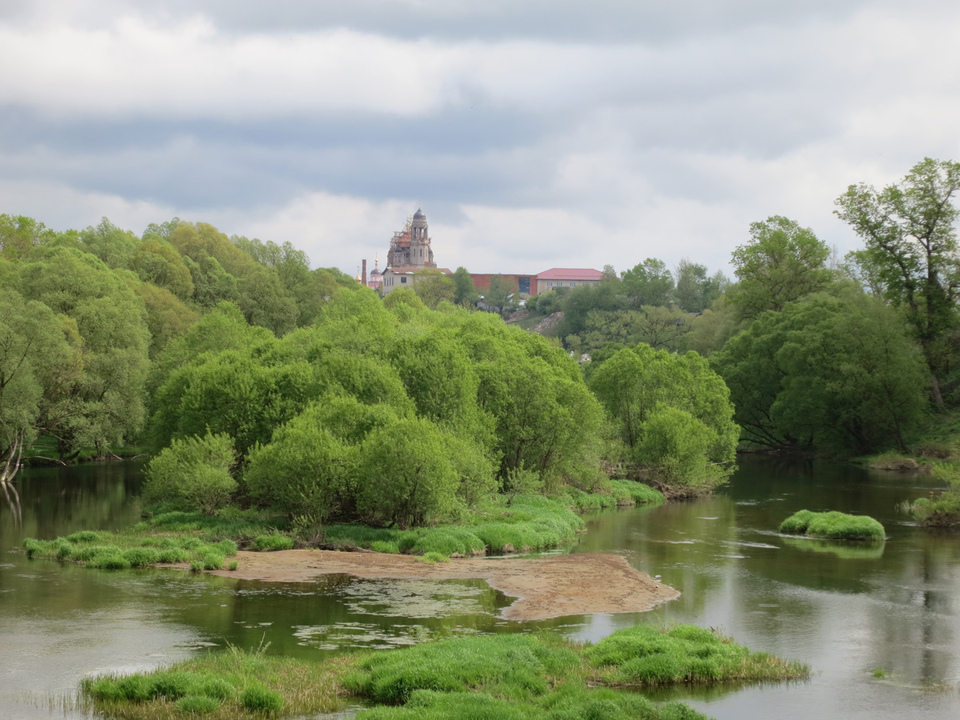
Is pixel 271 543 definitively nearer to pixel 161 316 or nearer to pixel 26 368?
pixel 26 368

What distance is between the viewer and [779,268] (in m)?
112

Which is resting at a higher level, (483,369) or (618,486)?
(483,369)

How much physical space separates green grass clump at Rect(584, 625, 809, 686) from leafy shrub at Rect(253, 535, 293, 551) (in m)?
19.1

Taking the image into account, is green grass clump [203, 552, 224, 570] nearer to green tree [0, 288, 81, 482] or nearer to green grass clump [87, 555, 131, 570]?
green grass clump [87, 555, 131, 570]

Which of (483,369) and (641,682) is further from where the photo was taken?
(483,369)

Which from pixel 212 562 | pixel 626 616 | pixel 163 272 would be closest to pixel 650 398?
pixel 626 616

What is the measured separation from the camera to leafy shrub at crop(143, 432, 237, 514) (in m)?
44.8

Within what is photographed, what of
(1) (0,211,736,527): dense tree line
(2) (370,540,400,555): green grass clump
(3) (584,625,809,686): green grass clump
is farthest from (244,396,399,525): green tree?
(3) (584,625,809,686): green grass clump

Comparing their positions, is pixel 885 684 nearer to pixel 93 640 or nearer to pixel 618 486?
pixel 93 640

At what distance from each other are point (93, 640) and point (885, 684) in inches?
842

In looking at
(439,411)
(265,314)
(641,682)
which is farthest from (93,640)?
(265,314)

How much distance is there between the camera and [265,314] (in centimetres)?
10819

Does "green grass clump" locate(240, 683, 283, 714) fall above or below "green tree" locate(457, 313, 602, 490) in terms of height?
below

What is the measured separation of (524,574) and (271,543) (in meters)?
11.4
